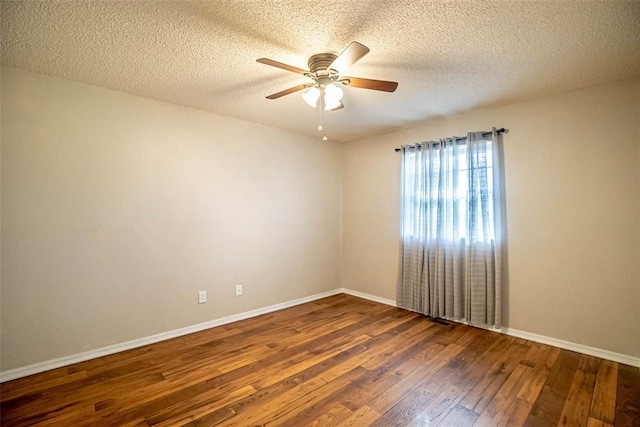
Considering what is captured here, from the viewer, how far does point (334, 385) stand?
2096mm

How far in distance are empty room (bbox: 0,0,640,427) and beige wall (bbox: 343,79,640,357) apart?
2cm

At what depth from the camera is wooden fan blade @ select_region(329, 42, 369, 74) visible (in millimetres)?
1586

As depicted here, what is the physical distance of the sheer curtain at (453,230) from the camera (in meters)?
3.04

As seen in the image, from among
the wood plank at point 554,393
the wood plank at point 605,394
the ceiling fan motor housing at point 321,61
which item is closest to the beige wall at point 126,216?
the ceiling fan motor housing at point 321,61

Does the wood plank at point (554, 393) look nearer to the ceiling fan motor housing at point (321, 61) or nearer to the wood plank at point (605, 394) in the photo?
the wood plank at point (605, 394)

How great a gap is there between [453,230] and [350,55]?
2.36m

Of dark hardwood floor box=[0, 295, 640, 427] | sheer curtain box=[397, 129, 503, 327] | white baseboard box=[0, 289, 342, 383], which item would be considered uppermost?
sheer curtain box=[397, 129, 503, 327]

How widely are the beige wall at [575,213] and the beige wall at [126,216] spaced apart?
2.58m

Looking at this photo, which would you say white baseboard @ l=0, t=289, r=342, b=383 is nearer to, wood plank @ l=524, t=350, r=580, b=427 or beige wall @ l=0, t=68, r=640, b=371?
beige wall @ l=0, t=68, r=640, b=371

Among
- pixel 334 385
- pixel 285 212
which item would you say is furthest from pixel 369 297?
pixel 334 385

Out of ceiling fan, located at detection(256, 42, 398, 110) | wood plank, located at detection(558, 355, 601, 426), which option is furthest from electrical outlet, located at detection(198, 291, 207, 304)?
wood plank, located at detection(558, 355, 601, 426)

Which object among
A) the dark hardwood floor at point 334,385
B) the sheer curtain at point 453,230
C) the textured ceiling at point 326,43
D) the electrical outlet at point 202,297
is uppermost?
the textured ceiling at point 326,43

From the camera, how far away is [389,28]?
177 cm

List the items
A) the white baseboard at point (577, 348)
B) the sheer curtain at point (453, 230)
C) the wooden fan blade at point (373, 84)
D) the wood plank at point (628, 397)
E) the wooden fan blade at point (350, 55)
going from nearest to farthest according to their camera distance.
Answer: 1. the wooden fan blade at point (350, 55)
2. the wood plank at point (628, 397)
3. the wooden fan blade at point (373, 84)
4. the white baseboard at point (577, 348)
5. the sheer curtain at point (453, 230)
